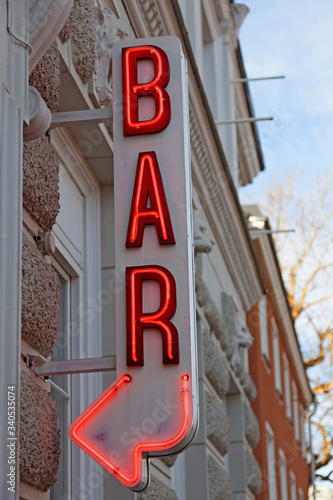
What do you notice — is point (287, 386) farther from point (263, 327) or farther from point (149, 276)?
point (149, 276)

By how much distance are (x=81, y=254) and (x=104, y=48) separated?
4.71ft

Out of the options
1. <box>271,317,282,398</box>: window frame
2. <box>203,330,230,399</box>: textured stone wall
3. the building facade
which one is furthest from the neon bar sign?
<box>271,317,282,398</box>: window frame

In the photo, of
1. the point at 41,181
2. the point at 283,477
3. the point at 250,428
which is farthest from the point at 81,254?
the point at 283,477

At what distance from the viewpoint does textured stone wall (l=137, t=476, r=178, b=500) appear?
7.26m

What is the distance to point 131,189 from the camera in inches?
211

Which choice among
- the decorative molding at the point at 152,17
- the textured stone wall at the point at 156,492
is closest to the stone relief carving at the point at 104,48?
the decorative molding at the point at 152,17

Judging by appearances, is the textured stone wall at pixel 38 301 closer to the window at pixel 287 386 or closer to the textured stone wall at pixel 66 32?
the textured stone wall at pixel 66 32

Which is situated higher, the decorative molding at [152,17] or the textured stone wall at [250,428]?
the decorative molding at [152,17]

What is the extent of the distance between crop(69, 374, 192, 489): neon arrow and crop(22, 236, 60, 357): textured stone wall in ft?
1.57

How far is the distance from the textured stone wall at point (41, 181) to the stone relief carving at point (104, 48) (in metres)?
1.29

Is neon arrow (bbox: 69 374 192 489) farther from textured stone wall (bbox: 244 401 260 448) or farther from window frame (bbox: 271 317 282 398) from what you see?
window frame (bbox: 271 317 282 398)

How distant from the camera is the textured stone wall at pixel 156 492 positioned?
726 centimetres

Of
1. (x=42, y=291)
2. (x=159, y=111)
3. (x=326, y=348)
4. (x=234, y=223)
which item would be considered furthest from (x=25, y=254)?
(x=326, y=348)

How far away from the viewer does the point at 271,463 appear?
1745 centimetres
